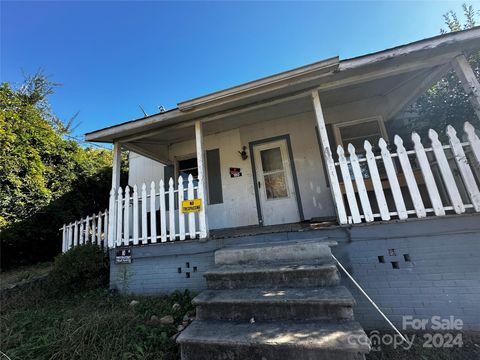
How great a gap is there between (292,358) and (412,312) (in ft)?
6.19

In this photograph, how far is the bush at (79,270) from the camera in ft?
12.3

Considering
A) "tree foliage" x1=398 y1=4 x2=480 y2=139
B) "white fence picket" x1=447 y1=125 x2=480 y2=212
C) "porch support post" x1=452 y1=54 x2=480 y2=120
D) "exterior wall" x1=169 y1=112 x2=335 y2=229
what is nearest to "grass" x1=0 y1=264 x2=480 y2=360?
"white fence picket" x1=447 y1=125 x2=480 y2=212

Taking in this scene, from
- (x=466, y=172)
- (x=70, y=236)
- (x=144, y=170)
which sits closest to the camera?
(x=466, y=172)

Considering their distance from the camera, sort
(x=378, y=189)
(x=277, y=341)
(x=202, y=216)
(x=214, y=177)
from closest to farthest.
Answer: (x=277, y=341)
(x=378, y=189)
(x=202, y=216)
(x=214, y=177)

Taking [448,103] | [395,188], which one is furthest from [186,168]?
[448,103]

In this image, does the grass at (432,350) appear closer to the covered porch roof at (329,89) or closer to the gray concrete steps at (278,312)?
the gray concrete steps at (278,312)

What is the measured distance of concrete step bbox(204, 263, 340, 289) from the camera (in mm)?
2195

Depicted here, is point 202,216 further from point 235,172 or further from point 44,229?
point 44,229

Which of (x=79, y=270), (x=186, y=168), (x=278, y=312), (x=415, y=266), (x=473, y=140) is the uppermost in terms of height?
(x=186, y=168)

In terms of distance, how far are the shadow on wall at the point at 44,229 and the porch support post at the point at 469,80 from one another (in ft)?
30.9

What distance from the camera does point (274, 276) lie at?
2342 millimetres

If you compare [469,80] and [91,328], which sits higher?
[469,80]

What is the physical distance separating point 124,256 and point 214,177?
2596 millimetres

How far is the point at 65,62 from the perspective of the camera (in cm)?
794
